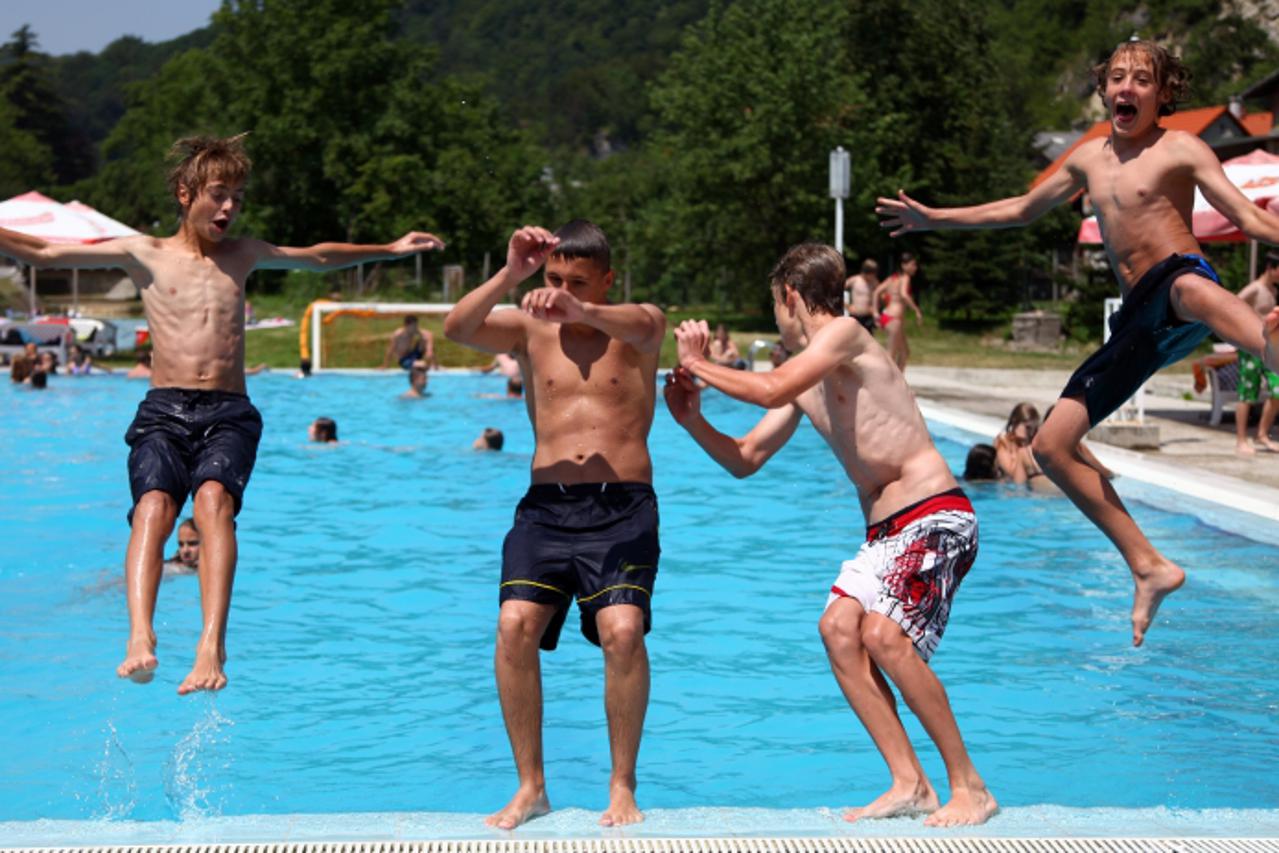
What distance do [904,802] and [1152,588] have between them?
1.46m

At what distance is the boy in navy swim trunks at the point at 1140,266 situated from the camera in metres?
5.17

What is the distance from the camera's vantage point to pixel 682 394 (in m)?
4.61

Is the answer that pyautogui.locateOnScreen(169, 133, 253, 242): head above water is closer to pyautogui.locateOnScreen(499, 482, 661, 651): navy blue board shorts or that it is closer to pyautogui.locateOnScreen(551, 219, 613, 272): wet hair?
pyautogui.locateOnScreen(551, 219, 613, 272): wet hair

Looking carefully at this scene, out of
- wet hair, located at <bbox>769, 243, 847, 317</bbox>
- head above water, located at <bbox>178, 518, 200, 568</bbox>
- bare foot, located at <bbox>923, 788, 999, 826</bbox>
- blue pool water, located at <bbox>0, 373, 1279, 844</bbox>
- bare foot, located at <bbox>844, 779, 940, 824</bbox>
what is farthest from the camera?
head above water, located at <bbox>178, 518, 200, 568</bbox>

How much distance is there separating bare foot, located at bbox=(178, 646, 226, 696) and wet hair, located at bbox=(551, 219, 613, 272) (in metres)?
1.66

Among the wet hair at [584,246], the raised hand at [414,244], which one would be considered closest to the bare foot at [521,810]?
→ the wet hair at [584,246]

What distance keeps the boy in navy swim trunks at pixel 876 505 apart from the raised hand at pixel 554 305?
1.04 ft

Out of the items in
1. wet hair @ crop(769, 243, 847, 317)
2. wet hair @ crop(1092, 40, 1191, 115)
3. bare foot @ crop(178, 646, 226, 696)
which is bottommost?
bare foot @ crop(178, 646, 226, 696)

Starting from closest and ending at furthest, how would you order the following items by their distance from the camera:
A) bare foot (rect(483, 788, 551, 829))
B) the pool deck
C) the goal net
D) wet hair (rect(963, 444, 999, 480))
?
bare foot (rect(483, 788, 551, 829)) → the pool deck → wet hair (rect(963, 444, 999, 480)) → the goal net

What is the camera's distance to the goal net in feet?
89.8

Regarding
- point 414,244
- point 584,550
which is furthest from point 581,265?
point 414,244

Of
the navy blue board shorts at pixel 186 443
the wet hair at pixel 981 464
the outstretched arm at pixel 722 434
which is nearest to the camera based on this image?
the outstretched arm at pixel 722 434

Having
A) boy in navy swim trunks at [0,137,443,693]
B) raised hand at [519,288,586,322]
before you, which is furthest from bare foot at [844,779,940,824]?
boy in navy swim trunks at [0,137,443,693]

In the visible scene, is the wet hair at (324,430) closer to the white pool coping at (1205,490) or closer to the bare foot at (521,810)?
the white pool coping at (1205,490)
